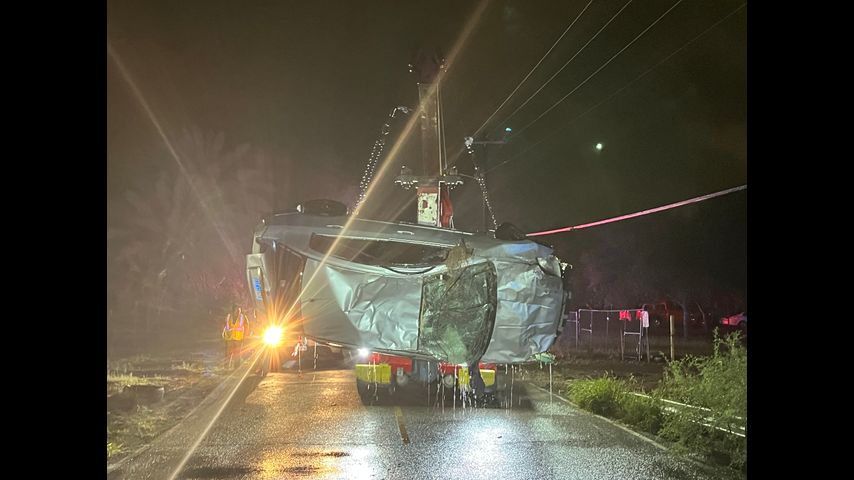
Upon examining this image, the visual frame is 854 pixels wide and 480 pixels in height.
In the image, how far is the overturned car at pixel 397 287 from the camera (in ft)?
23.5

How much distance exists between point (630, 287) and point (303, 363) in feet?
64.3

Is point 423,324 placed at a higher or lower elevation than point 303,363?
higher

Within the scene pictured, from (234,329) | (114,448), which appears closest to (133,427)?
(114,448)

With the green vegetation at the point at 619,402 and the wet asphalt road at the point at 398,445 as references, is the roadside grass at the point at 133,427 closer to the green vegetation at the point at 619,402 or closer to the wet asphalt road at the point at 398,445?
the wet asphalt road at the point at 398,445

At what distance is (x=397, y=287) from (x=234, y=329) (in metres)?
9.14

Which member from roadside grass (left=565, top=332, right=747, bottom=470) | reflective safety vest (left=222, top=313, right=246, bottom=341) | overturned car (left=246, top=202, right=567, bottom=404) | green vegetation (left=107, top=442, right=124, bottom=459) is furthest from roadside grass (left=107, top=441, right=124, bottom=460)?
reflective safety vest (left=222, top=313, right=246, bottom=341)

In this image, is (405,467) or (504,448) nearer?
(405,467)

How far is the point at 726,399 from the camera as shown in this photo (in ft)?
26.3

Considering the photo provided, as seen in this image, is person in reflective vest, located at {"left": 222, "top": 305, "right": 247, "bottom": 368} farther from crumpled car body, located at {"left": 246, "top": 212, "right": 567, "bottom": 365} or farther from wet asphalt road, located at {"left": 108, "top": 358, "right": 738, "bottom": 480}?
→ crumpled car body, located at {"left": 246, "top": 212, "right": 567, "bottom": 365}

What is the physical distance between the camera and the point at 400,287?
23.9 feet
